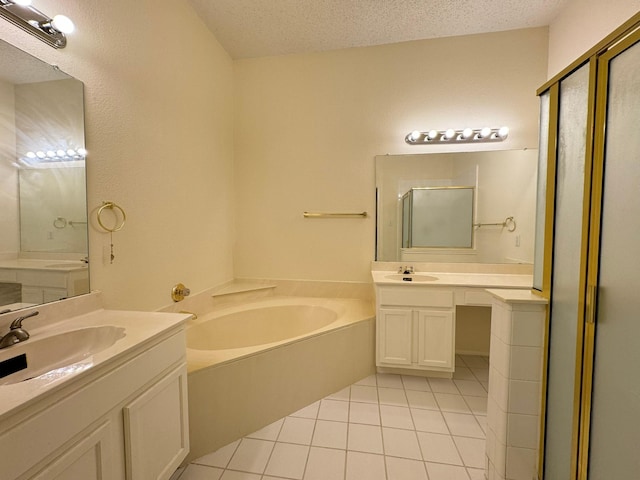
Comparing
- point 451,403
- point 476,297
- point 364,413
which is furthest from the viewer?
point 476,297

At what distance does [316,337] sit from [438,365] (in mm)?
1000

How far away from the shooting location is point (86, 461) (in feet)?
2.68

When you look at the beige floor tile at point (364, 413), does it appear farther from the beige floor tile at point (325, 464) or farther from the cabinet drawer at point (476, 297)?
the cabinet drawer at point (476, 297)

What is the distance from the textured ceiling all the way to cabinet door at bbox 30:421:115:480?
2691 mm

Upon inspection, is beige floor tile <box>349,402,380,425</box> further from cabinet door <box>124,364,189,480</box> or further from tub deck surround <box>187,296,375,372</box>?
cabinet door <box>124,364,189,480</box>

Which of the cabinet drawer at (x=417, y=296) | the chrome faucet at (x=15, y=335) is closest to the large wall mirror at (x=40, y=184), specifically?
the chrome faucet at (x=15, y=335)

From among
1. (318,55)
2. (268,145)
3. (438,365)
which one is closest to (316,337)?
(438,365)

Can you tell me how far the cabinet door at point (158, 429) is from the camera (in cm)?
97

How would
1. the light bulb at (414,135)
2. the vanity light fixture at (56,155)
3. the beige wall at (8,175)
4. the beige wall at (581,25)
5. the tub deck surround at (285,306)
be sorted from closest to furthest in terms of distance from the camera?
the beige wall at (8,175)
the vanity light fixture at (56,155)
the beige wall at (581,25)
the tub deck surround at (285,306)
the light bulb at (414,135)

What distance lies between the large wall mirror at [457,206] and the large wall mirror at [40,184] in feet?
7.19

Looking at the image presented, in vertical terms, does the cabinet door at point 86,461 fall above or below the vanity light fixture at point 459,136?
below

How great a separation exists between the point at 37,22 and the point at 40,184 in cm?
65

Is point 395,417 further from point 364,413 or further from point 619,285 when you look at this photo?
point 619,285

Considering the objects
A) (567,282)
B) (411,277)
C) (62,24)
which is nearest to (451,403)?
(411,277)
